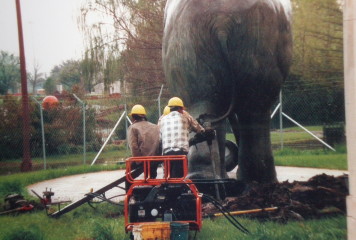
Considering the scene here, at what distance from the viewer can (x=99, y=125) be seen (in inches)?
247

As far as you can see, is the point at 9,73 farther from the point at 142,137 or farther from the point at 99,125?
the point at 99,125

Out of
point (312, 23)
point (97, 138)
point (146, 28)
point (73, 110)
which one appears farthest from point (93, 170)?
point (312, 23)

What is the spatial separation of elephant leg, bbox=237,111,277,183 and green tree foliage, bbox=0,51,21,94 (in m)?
1.58

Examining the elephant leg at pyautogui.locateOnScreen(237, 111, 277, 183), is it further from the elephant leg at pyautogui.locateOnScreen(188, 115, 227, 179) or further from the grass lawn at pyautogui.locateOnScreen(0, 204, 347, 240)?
the grass lawn at pyautogui.locateOnScreen(0, 204, 347, 240)

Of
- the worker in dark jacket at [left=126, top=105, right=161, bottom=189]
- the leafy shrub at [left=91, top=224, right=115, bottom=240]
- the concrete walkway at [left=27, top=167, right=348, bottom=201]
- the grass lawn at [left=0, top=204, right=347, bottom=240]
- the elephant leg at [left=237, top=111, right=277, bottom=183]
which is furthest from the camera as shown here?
the concrete walkway at [left=27, top=167, right=348, bottom=201]

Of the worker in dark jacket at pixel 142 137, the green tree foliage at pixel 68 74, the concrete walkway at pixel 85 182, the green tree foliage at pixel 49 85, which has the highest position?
the green tree foliage at pixel 68 74

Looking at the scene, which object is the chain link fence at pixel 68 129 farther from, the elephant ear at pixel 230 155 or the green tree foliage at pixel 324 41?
the green tree foliage at pixel 324 41

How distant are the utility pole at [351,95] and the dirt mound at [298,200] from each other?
0.57 m

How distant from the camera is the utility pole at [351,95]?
2299mm

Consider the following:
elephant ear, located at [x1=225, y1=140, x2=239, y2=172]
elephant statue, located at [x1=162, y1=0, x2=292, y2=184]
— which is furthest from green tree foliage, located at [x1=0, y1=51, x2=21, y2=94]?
elephant ear, located at [x1=225, y1=140, x2=239, y2=172]

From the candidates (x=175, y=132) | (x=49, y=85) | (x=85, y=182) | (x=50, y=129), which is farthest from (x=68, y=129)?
(x=175, y=132)

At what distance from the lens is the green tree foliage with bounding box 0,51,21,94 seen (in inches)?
126

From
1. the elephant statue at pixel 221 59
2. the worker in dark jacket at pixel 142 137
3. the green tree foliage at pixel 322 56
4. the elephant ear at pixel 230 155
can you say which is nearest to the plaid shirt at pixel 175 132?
the worker in dark jacket at pixel 142 137

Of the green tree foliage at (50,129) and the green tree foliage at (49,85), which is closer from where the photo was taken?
the green tree foliage at (50,129)
